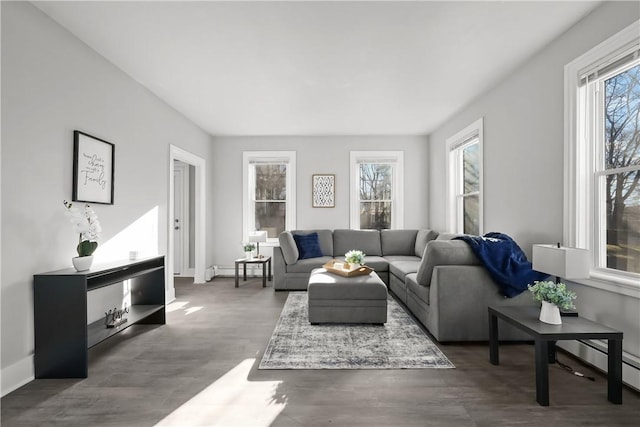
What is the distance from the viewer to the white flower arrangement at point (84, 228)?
7.80ft

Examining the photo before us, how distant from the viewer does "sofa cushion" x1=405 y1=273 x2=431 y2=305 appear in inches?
120

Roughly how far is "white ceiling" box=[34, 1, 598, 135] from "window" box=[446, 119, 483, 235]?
512 mm

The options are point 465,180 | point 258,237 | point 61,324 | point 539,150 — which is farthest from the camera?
point 258,237

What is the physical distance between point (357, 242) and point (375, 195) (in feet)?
3.56

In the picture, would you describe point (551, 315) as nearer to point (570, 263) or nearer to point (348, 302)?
point (570, 263)

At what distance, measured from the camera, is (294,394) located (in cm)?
202

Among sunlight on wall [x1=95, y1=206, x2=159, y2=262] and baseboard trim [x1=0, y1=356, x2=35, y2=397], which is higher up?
sunlight on wall [x1=95, y1=206, x2=159, y2=262]

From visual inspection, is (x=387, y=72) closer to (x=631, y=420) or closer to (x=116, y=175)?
(x=116, y=175)

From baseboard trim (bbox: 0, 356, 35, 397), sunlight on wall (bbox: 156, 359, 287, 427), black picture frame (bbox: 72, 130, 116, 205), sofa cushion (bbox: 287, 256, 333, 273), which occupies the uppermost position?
black picture frame (bbox: 72, 130, 116, 205)

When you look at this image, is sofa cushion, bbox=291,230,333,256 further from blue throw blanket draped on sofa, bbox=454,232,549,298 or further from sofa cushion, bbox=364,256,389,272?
blue throw blanket draped on sofa, bbox=454,232,549,298

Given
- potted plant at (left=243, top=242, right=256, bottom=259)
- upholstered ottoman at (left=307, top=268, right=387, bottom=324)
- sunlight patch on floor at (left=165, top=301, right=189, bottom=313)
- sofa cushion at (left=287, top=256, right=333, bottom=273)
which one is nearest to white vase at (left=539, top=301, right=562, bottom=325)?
upholstered ottoman at (left=307, top=268, right=387, bottom=324)

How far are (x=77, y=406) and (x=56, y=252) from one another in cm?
116

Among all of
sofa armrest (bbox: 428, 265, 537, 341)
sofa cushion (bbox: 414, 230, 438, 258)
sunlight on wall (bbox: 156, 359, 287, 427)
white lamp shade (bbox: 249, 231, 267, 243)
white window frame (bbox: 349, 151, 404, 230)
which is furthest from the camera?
white window frame (bbox: 349, 151, 404, 230)

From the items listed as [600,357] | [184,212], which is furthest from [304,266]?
[600,357]
